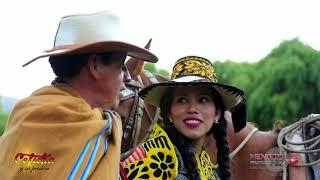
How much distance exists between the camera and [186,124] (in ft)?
8.65

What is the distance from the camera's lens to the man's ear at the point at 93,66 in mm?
2002

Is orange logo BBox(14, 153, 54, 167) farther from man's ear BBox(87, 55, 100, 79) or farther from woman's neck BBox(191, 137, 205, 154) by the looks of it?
woman's neck BBox(191, 137, 205, 154)

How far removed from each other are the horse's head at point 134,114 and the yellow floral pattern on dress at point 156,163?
1.32 meters

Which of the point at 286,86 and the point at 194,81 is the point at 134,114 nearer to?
the point at 194,81

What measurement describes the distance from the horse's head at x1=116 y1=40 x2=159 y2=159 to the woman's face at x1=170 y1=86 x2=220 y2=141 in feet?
4.01

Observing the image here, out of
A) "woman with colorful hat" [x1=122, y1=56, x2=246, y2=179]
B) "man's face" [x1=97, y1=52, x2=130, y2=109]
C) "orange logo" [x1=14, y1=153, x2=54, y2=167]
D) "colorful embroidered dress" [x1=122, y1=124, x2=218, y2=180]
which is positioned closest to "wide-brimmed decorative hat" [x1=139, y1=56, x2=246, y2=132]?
"woman with colorful hat" [x1=122, y1=56, x2=246, y2=179]

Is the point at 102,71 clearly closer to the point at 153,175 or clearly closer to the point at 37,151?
the point at 37,151

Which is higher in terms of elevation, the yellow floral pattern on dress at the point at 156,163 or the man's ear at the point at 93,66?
the man's ear at the point at 93,66

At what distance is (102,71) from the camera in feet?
6.66

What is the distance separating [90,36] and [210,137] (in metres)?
2.10

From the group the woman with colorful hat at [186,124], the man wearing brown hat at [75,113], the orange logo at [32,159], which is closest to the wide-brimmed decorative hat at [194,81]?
the woman with colorful hat at [186,124]

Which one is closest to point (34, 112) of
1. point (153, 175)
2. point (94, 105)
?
point (94, 105)

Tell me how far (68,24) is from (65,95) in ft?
1.08

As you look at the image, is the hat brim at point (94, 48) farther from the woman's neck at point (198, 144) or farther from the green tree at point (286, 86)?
the green tree at point (286, 86)
